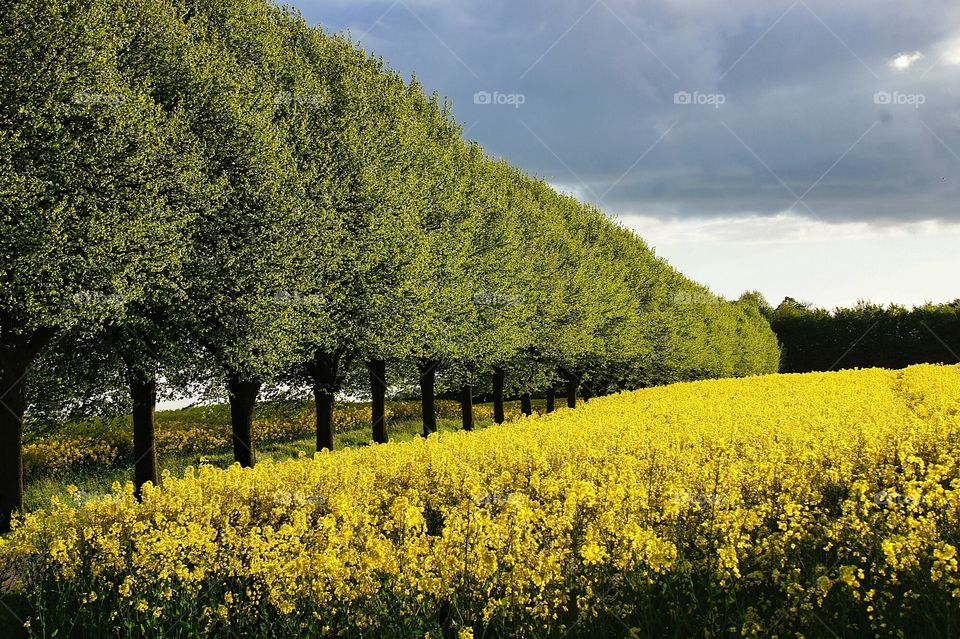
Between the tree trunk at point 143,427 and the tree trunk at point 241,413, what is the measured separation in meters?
2.05

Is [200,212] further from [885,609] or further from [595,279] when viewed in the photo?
[595,279]

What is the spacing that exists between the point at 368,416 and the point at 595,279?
52.2 feet

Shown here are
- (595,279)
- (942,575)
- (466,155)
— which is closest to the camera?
(942,575)

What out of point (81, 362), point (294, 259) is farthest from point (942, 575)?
point (81, 362)

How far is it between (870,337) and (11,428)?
88629mm

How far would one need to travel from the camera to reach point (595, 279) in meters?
41.4

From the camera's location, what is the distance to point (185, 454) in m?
29.0

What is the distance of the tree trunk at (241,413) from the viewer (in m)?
19.4
